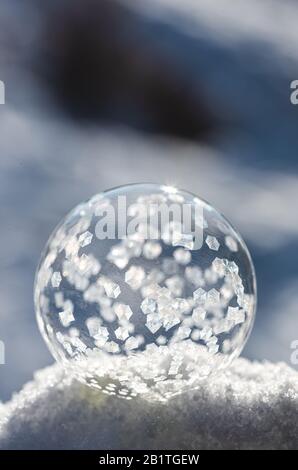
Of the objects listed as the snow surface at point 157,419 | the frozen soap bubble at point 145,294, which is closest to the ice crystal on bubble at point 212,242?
the frozen soap bubble at point 145,294

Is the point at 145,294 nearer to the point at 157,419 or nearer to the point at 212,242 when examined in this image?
the point at 212,242

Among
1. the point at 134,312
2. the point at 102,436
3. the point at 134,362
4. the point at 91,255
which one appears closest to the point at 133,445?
the point at 102,436

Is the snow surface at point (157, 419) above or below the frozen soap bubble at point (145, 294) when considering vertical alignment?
below

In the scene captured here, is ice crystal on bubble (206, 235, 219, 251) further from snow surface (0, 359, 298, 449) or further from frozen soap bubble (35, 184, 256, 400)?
snow surface (0, 359, 298, 449)

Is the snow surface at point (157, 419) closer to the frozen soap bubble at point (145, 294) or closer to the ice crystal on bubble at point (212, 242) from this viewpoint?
the frozen soap bubble at point (145, 294)

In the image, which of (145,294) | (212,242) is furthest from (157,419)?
(212,242)
